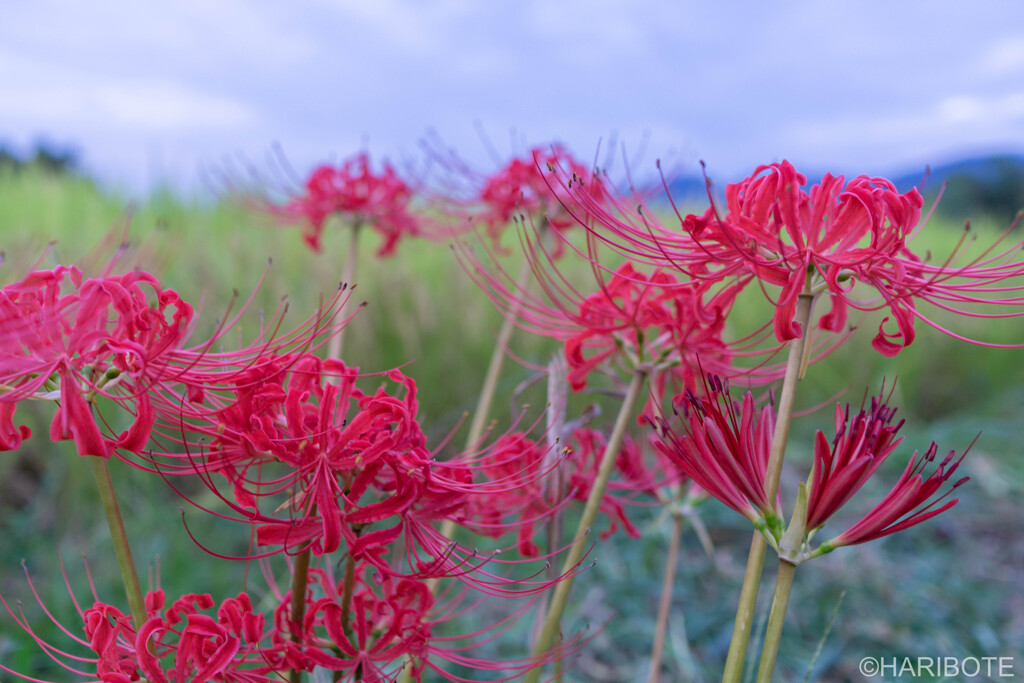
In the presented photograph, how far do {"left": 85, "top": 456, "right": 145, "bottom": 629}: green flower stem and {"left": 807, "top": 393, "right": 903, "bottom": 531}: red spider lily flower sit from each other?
2.21 ft

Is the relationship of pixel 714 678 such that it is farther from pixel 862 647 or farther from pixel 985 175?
pixel 985 175

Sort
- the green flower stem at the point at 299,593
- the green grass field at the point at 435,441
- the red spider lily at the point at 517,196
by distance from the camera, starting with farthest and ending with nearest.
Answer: the green grass field at the point at 435,441
the red spider lily at the point at 517,196
the green flower stem at the point at 299,593

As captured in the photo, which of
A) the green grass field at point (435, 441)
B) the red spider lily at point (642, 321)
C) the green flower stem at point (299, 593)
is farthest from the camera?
the green grass field at point (435, 441)

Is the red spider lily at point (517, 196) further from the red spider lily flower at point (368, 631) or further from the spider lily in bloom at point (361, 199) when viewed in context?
the red spider lily flower at point (368, 631)

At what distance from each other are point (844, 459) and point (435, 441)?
2.33 m

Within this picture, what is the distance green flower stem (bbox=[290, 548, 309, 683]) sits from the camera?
2.60 ft

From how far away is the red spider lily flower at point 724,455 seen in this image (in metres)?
0.75

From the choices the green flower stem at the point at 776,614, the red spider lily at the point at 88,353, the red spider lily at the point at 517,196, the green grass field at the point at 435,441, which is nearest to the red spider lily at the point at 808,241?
the green flower stem at the point at 776,614

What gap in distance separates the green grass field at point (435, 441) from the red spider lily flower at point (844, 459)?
1.28 meters

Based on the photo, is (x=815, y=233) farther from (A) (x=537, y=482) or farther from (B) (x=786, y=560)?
(A) (x=537, y=482)

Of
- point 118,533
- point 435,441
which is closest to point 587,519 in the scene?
point 118,533

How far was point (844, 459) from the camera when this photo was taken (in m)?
0.75

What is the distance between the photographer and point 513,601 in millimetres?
2611

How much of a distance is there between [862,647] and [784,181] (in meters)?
2.09
